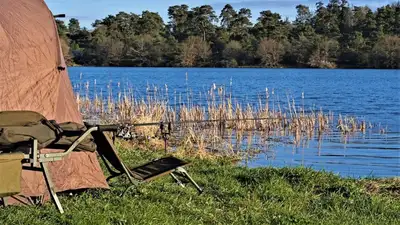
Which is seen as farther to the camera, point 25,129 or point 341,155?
point 341,155

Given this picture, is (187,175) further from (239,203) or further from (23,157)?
(23,157)

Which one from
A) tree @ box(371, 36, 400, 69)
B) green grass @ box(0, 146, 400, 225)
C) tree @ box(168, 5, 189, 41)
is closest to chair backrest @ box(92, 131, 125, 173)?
green grass @ box(0, 146, 400, 225)

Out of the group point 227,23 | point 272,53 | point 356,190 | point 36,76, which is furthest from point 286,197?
point 227,23

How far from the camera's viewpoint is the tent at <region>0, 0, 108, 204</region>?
5844mm

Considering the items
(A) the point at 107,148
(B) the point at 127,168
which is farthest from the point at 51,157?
(B) the point at 127,168

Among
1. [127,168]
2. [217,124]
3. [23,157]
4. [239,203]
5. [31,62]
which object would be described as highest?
[31,62]

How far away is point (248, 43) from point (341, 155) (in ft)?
193

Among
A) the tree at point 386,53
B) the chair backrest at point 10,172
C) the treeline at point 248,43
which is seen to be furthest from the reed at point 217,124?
the tree at point 386,53

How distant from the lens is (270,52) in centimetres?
6981

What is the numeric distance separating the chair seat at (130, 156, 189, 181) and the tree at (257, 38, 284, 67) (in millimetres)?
63398

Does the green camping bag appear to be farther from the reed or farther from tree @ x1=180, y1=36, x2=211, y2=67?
tree @ x1=180, y1=36, x2=211, y2=67

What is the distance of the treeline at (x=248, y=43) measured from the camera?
69.2m

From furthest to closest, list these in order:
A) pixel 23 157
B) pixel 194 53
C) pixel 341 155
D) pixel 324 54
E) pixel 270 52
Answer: pixel 194 53 → pixel 324 54 → pixel 270 52 → pixel 341 155 → pixel 23 157

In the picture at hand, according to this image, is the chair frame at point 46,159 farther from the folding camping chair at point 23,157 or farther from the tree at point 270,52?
the tree at point 270,52
